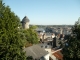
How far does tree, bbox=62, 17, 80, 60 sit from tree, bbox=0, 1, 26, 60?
645 centimetres

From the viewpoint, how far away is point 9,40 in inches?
802

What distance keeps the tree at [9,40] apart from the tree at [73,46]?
6.45 metres

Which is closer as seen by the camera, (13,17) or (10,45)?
(10,45)

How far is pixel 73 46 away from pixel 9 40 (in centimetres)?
897

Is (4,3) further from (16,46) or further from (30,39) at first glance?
(30,39)

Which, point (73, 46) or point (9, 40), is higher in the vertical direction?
point (9, 40)

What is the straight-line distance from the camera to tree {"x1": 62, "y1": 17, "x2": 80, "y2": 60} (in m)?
22.6

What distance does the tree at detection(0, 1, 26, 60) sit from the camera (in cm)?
1995

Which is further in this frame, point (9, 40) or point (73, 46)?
point (73, 46)

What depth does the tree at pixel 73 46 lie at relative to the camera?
891 inches

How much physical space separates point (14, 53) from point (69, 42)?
8.51m

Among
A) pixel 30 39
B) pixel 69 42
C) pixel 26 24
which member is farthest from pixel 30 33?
pixel 69 42

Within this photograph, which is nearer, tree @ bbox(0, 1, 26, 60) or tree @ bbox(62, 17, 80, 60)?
tree @ bbox(0, 1, 26, 60)

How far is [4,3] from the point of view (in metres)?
22.7
